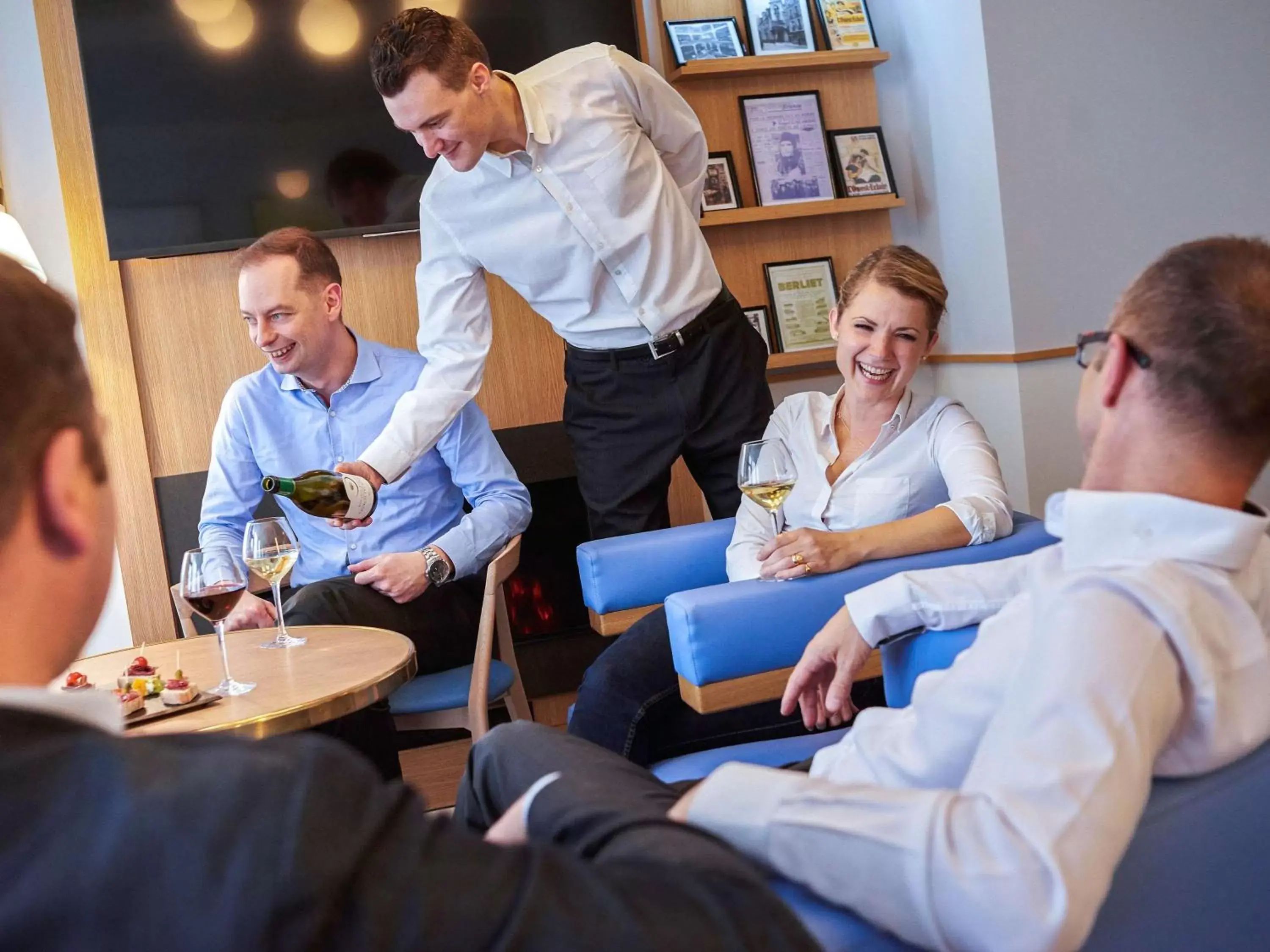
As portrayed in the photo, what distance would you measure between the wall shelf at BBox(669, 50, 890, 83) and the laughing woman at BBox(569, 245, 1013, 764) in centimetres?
162

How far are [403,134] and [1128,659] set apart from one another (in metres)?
3.07

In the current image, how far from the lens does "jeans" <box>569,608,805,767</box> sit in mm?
1908

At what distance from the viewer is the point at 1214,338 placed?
976mm

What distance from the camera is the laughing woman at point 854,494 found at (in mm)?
1915

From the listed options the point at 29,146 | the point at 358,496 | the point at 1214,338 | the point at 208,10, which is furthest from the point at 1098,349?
the point at 29,146

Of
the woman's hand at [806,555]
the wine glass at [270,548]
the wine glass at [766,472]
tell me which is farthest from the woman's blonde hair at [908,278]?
the wine glass at [270,548]

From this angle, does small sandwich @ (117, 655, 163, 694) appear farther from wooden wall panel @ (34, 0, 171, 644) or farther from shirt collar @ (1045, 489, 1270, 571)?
wooden wall panel @ (34, 0, 171, 644)

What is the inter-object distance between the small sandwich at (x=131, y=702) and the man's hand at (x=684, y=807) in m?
1.04

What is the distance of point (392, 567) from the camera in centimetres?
260

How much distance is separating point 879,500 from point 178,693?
130cm

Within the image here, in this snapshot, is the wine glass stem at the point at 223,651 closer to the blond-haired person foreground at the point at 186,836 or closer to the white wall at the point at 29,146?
the blond-haired person foreground at the point at 186,836

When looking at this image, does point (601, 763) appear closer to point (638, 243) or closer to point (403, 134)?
point (638, 243)

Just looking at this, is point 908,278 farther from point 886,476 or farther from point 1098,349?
point 1098,349

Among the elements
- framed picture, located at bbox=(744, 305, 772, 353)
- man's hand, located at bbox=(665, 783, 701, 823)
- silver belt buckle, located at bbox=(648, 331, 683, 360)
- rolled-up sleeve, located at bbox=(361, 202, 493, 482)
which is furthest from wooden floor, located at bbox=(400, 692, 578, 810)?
man's hand, located at bbox=(665, 783, 701, 823)
